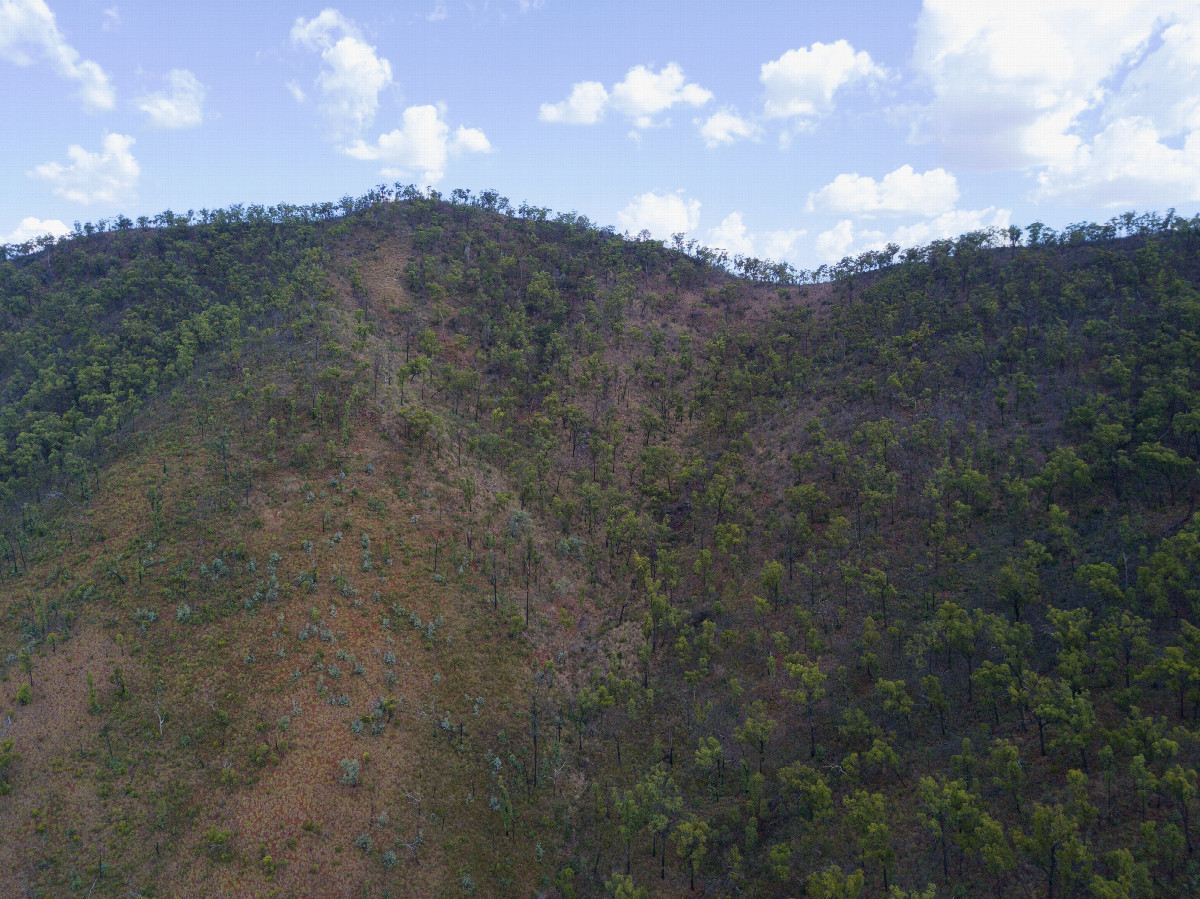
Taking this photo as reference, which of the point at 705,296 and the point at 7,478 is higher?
the point at 705,296

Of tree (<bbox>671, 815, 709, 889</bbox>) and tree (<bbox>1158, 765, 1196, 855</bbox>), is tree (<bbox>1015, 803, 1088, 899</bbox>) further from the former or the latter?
tree (<bbox>671, 815, 709, 889</bbox>)

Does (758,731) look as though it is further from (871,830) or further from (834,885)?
(834,885)

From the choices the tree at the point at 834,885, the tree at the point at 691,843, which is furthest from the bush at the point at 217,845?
the tree at the point at 834,885

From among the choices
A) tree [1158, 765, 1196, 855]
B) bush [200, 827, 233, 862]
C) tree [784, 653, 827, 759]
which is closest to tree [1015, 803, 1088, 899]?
tree [1158, 765, 1196, 855]

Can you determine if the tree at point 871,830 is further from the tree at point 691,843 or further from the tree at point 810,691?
the tree at point 691,843

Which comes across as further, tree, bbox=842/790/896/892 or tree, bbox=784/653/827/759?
tree, bbox=784/653/827/759

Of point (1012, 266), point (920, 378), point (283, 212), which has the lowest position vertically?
point (920, 378)

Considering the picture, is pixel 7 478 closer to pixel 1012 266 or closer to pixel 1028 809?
pixel 1028 809

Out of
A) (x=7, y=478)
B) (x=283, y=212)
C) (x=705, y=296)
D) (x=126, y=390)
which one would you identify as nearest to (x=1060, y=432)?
(x=705, y=296)
